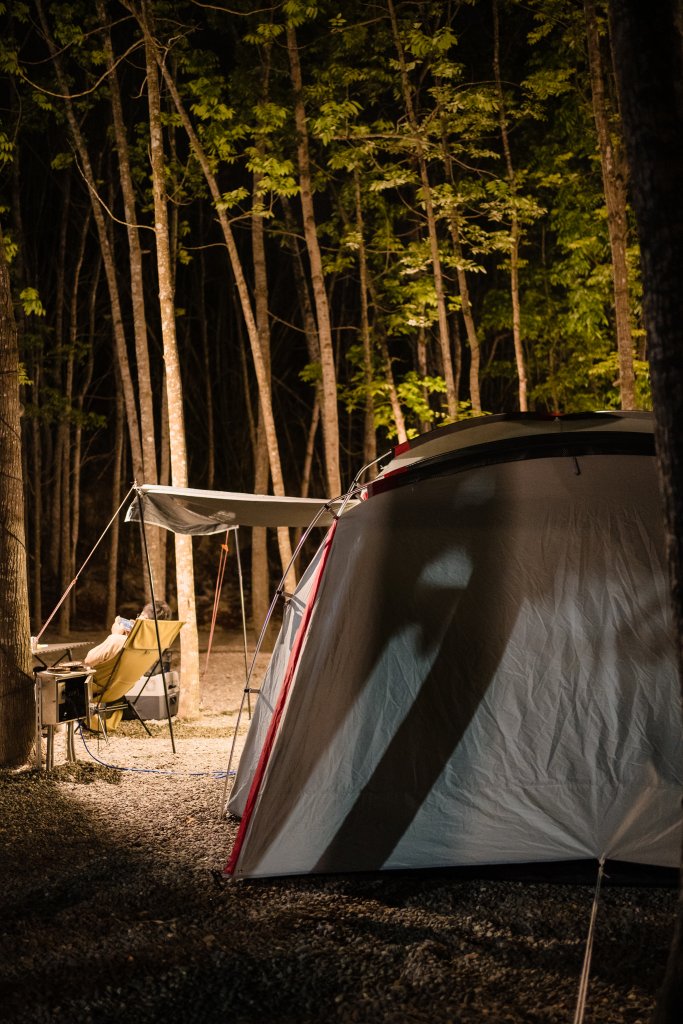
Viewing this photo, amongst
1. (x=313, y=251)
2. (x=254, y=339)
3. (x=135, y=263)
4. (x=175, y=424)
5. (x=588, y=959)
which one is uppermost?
(x=313, y=251)

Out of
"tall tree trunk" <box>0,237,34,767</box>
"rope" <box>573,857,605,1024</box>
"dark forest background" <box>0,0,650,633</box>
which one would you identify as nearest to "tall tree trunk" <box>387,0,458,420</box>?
"dark forest background" <box>0,0,650,633</box>

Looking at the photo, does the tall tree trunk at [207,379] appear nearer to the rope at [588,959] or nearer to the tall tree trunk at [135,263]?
the tall tree trunk at [135,263]

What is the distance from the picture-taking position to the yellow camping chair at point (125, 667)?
7.47 meters

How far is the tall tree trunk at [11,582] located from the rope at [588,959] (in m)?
4.18

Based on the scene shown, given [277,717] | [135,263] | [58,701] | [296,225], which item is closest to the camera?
[277,717]

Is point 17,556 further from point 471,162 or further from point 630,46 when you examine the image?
point 471,162

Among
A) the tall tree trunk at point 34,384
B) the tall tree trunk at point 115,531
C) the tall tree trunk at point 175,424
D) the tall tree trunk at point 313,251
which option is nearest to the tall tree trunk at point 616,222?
the tall tree trunk at point 313,251

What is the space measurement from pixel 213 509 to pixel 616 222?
5701 mm

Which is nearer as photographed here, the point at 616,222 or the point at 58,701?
the point at 58,701

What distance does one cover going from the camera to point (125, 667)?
296 inches

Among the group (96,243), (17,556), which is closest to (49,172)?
(96,243)

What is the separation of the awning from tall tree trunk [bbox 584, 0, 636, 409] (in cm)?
391

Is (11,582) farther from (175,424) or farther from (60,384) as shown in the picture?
(60,384)

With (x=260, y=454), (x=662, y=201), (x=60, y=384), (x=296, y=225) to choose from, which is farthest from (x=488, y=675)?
(x=60, y=384)
